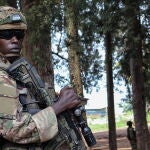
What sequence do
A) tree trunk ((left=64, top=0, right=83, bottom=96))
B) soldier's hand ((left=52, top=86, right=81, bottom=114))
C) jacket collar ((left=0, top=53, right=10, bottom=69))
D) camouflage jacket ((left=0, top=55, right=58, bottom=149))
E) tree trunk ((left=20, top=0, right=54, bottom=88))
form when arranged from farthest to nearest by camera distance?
tree trunk ((left=64, top=0, right=83, bottom=96)), tree trunk ((left=20, top=0, right=54, bottom=88)), jacket collar ((left=0, top=53, right=10, bottom=69)), soldier's hand ((left=52, top=86, right=81, bottom=114)), camouflage jacket ((left=0, top=55, right=58, bottom=149))

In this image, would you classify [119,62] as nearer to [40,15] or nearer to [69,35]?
[69,35]

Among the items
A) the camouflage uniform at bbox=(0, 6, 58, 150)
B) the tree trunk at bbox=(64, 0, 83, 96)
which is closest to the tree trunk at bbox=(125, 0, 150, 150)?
the tree trunk at bbox=(64, 0, 83, 96)

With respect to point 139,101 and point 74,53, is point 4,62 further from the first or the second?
point 139,101

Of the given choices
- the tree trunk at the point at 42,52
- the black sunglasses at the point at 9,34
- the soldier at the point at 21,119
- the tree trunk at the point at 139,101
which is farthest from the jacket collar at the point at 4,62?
the tree trunk at the point at 139,101

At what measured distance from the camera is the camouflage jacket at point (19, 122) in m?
2.50

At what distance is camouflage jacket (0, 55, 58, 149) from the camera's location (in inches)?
98.3

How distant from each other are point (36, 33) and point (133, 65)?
3.98 m

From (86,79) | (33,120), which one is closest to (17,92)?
(33,120)

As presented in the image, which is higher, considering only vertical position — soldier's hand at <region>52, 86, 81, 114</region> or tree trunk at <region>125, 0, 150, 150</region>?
soldier's hand at <region>52, 86, 81, 114</region>

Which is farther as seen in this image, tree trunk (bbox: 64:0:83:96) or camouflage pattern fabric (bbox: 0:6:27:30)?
tree trunk (bbox: 64:0:83:96)

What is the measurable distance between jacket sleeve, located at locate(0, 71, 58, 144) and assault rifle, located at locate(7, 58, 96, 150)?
0.15m

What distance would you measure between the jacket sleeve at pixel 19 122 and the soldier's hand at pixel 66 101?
0.19ft

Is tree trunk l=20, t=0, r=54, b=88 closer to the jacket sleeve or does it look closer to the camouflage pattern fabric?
the camouflage pattern fabric

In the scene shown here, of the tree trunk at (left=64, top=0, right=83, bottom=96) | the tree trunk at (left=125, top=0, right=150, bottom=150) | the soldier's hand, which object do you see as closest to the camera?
the soldier's hand
